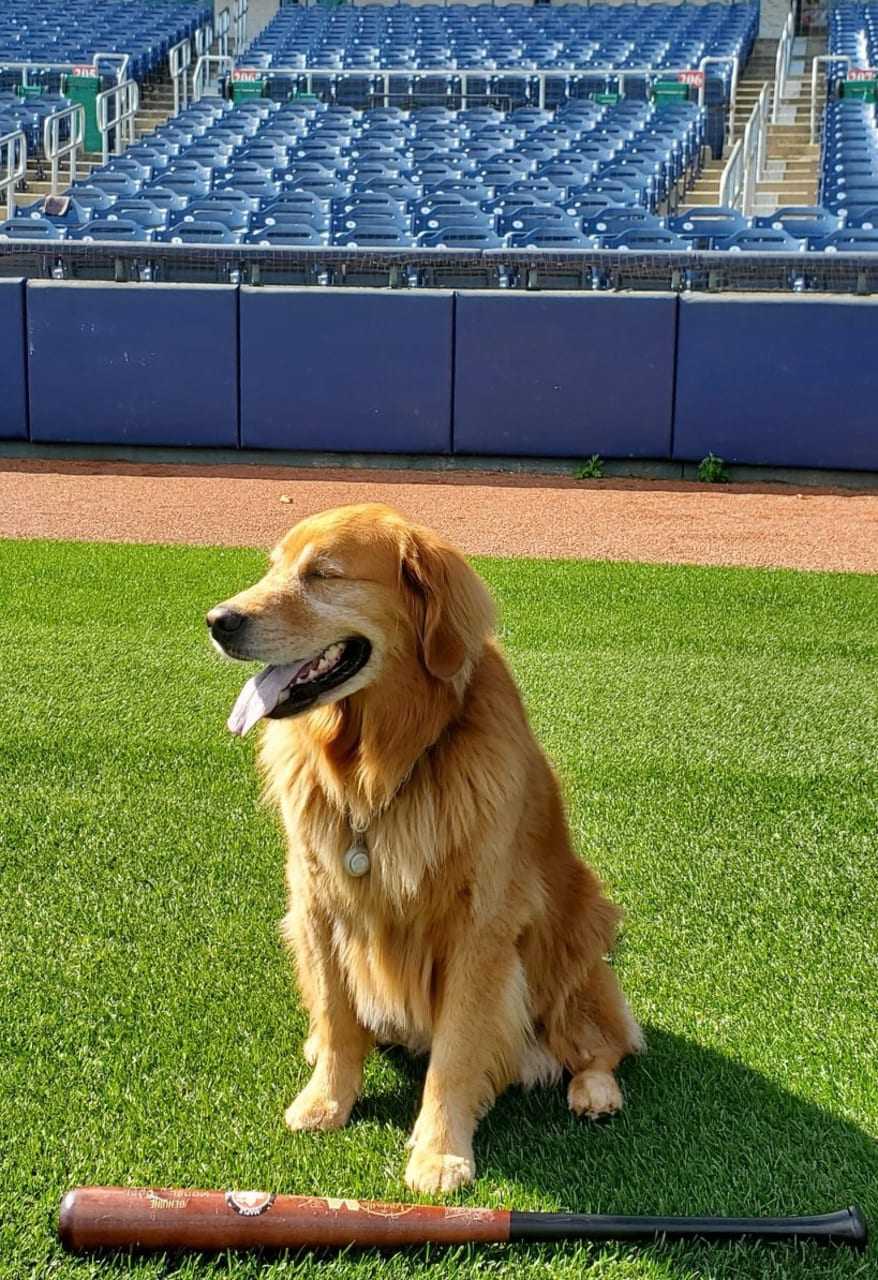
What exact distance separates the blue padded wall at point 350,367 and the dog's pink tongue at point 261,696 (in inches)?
355

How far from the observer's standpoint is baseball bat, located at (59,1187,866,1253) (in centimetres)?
296

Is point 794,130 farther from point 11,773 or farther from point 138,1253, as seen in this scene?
point 138,1253

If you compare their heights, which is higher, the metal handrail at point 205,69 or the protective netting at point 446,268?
the metal handrail at point 205,69

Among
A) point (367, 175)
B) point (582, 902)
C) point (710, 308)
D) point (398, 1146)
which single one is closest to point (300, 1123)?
point (398, 1146)

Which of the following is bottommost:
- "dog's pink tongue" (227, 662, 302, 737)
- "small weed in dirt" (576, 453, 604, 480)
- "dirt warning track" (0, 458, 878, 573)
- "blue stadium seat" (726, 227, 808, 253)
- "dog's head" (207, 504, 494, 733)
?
"dirt warning track" (0, 458, 878, 573)

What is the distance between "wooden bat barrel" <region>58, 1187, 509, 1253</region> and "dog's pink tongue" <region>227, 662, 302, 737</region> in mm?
941

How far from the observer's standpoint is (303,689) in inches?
121

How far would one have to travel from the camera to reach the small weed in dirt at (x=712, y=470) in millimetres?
11680

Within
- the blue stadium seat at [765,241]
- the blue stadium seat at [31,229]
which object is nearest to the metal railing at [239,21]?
the blue stadium seat at [31,229]

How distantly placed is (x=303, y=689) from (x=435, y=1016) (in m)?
0.84

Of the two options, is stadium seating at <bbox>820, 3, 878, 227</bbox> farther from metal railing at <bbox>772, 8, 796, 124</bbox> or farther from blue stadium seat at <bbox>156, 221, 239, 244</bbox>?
blue stadium seat at <bbox>156, 221, 239, 244</bbox>

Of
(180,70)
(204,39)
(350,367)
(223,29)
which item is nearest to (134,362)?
(350,367)

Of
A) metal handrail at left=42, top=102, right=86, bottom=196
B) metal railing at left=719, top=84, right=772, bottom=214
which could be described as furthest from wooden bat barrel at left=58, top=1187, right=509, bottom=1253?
metal handrail at left=42, top=102, right=86, bottom=196

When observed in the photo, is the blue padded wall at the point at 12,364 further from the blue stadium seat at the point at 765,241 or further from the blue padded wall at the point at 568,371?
the blue stadium seat at the point at 765,241
